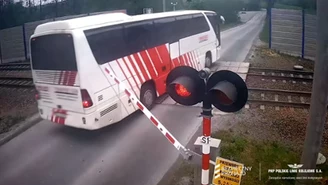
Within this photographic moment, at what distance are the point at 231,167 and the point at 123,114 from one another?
16.0ft

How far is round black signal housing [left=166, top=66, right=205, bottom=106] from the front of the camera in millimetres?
2777

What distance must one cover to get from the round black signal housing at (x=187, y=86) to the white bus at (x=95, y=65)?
3909 millimetres

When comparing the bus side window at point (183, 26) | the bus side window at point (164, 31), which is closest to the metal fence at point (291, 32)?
the bus side window at point (183, 26)

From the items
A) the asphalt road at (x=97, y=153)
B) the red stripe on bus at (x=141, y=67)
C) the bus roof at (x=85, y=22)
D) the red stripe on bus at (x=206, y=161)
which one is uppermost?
the bus roof at (x=85, y=22)

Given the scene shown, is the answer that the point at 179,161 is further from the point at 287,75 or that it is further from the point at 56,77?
the point at 287,75

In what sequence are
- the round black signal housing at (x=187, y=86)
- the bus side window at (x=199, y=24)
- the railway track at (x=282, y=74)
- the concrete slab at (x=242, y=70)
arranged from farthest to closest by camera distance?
the concrete slab at (x=242, y=70) → the railway track at (x=282, y=74) → the bus side window at (x=199, y=24) → the round black signal housing at (x=187, y=86)

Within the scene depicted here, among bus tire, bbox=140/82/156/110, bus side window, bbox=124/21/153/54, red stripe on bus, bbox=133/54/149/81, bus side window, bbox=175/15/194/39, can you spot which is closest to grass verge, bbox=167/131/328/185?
bus tire, bbox=140/82/156/110

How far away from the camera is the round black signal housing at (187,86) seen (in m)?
2.78

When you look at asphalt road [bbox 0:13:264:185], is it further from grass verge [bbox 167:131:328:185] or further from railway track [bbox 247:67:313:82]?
railway track [bbox 247:67:313:82]

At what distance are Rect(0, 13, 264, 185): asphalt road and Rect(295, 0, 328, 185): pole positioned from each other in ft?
8.73

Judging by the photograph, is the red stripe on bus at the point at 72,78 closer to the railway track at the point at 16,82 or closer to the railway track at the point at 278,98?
the railway track at the point at 278,98

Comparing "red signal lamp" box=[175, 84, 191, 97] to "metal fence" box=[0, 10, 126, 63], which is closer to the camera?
"red signal lamp" box=[175, 84, 191, 97]

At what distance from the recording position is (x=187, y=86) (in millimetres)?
2764

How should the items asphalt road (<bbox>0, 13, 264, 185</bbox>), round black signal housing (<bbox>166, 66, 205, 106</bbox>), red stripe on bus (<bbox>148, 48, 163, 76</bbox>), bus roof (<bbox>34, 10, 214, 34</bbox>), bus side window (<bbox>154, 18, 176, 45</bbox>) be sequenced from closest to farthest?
round black signal housing (<bbox>166, 66, 205, 106</bbox>) < asphalt road (<bbox>0, 13, 264, 185</bbox>) < bus roof (<bbox>34, 10, 214, 34</bbox>) < red stripe on bus (<bbox>148, 48, 163, 76</bbox>) < bus side window (<bbox>154, 18, 176, 45</bbox>)
